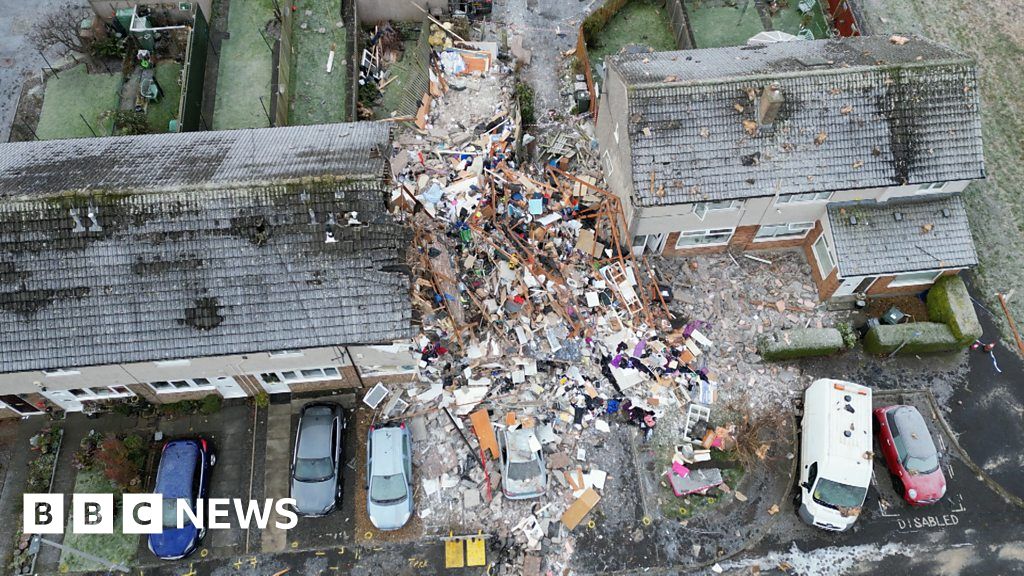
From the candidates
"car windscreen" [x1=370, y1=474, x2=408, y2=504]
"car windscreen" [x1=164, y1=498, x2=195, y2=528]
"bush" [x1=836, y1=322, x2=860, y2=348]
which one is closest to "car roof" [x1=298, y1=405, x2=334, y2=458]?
"car windscreen" [x1=370, y1=474, x2=408, y2=504]

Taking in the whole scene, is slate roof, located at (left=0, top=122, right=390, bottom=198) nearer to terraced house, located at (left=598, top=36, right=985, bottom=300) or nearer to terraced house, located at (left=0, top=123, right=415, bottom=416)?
terraced house, located at (left=0, top=123, right=415, bottom=416)

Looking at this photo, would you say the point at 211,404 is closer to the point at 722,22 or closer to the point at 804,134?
the point at 804,134

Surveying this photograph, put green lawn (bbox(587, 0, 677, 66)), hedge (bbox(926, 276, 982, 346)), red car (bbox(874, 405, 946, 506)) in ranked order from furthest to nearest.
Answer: green lawn (bbox(587, 0, 677, 66)) < hedge (bbox(926, 276, 982, 346)) < red car (bbox(874, 405, 946, 506))

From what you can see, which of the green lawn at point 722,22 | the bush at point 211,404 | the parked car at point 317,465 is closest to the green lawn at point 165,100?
the bush at point 211,404

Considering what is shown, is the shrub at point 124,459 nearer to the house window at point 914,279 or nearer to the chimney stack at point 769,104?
the chimney stack at point 769,104

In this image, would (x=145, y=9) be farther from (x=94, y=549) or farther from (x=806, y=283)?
(x=806, y=283)
